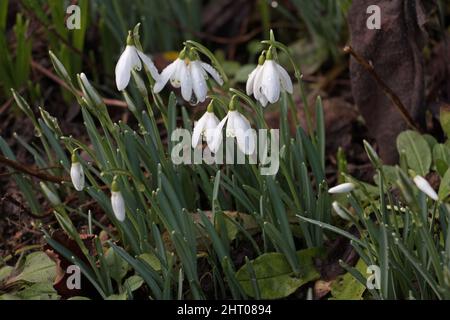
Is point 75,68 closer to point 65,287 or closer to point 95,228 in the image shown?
point 95,228

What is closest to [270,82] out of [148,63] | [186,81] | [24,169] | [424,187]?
[186,81]

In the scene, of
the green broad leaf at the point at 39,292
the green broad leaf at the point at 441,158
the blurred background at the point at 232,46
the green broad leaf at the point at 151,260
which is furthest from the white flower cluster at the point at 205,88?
the blurred background at the point at 232,46

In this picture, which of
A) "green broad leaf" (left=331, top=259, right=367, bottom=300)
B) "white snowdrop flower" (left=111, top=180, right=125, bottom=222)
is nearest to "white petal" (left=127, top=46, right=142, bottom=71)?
"white snowdrop flower" (left=111, top=180, right=125, bottom=222)

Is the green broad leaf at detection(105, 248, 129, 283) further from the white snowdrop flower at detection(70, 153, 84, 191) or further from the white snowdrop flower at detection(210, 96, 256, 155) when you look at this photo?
the white snowdrop flower at detection(210, 96, 256, 155)

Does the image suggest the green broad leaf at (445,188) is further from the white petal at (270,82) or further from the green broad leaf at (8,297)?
the green broad leaf at (8,297)

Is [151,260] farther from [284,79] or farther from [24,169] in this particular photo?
[284,79]

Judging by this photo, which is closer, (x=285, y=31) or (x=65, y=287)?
(x=65, y=287)

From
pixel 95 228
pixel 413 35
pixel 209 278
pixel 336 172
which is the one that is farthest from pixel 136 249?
pixel 413 35
